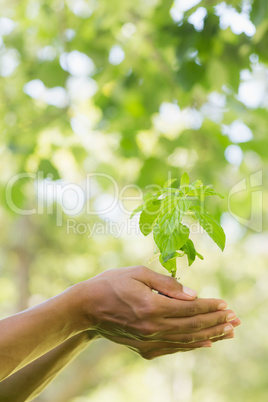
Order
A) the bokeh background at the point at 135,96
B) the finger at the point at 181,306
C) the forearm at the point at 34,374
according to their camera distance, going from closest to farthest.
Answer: the finger at the point at 181,306 → the forearm at the point at 34,374 → the bokeh background at the point at 135,96

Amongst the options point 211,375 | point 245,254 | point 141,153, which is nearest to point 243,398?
point 211,375

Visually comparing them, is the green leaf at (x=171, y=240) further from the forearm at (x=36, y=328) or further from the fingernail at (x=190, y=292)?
the forearm at (x=36, y=328)

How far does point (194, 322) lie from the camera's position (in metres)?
0.92

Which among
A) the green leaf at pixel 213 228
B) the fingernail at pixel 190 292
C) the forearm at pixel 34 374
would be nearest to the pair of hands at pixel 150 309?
the fingernail at pixel 190 292

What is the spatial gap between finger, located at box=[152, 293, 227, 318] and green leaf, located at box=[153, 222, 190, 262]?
0.25 feet

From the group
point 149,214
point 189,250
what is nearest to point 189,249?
point 189,250

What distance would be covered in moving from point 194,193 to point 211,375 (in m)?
18.9

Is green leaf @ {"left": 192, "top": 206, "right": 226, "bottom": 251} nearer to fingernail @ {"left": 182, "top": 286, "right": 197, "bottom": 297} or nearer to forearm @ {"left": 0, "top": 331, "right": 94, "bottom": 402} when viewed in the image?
fingernail @ {"left": 182, "top": 286, "right": 197, "bottom": 297}

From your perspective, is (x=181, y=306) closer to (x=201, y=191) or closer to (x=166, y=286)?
(x=166, y=286)

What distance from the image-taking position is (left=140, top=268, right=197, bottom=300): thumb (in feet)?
3.03

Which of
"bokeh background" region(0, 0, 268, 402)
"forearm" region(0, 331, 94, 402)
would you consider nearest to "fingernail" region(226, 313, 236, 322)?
"forearm" region(0, 331, 94, 402)

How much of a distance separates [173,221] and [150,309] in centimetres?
17

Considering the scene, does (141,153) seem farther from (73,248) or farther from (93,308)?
(73,248)

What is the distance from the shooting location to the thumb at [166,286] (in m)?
0.92
